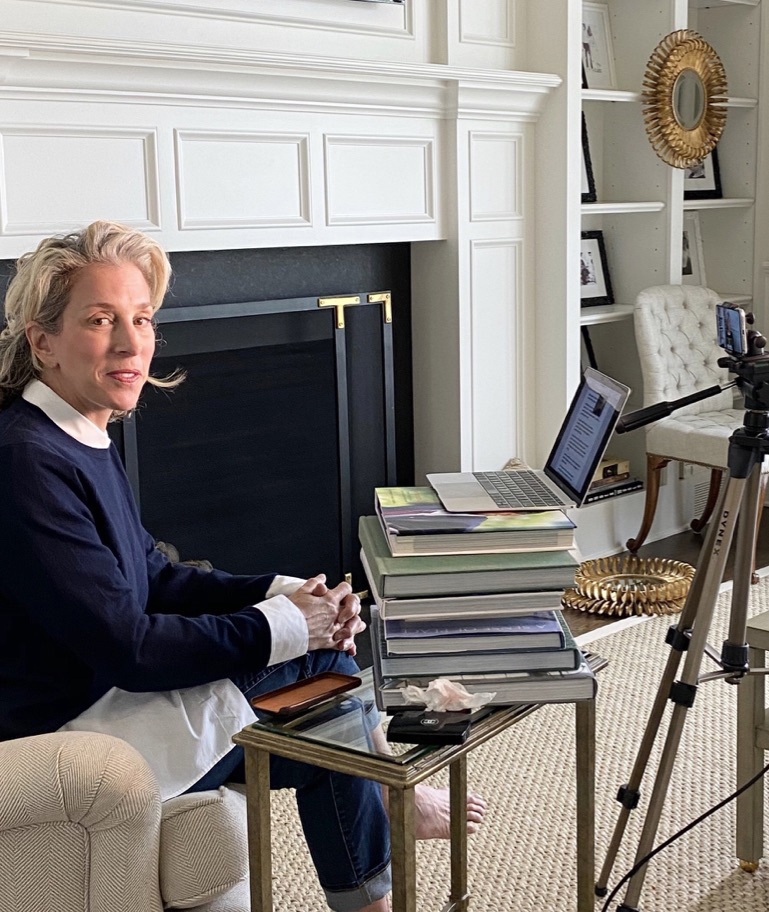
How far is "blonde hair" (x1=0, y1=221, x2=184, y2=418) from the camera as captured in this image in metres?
1.64

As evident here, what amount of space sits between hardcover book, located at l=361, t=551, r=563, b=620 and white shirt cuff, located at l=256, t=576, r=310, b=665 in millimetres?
228

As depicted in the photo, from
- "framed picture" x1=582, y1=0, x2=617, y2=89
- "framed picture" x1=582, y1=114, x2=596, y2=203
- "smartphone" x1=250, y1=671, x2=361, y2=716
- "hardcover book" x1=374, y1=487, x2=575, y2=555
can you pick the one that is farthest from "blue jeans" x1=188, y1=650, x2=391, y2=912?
"framed picture" x1=582, y1=0, x2=617, y2=89

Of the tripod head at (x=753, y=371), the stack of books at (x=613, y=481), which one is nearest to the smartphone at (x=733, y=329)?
the tripod head at (x=753, y=371)

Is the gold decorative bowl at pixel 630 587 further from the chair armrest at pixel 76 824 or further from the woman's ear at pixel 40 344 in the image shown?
the chair armrest at pixel 76 824

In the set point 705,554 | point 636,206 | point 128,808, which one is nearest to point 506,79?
point 636,206

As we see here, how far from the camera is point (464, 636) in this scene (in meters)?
1.42

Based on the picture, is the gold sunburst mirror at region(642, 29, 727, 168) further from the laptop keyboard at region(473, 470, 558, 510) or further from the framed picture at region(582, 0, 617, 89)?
the laptop keyboard at region(473, 470, 558, 510)

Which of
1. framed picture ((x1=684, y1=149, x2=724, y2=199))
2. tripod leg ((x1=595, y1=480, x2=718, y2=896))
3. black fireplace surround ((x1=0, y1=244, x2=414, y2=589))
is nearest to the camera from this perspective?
tripod leg ((x1=595, y1=480, x2=718, y2=896))

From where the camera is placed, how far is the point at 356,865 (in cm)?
159

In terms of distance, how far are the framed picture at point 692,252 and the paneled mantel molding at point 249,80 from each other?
1.30m

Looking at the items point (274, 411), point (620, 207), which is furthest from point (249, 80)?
point (620, 207)

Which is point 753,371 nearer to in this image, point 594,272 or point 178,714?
point 178,714

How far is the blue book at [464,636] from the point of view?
141 centimetres

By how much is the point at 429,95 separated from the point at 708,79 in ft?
4.85
